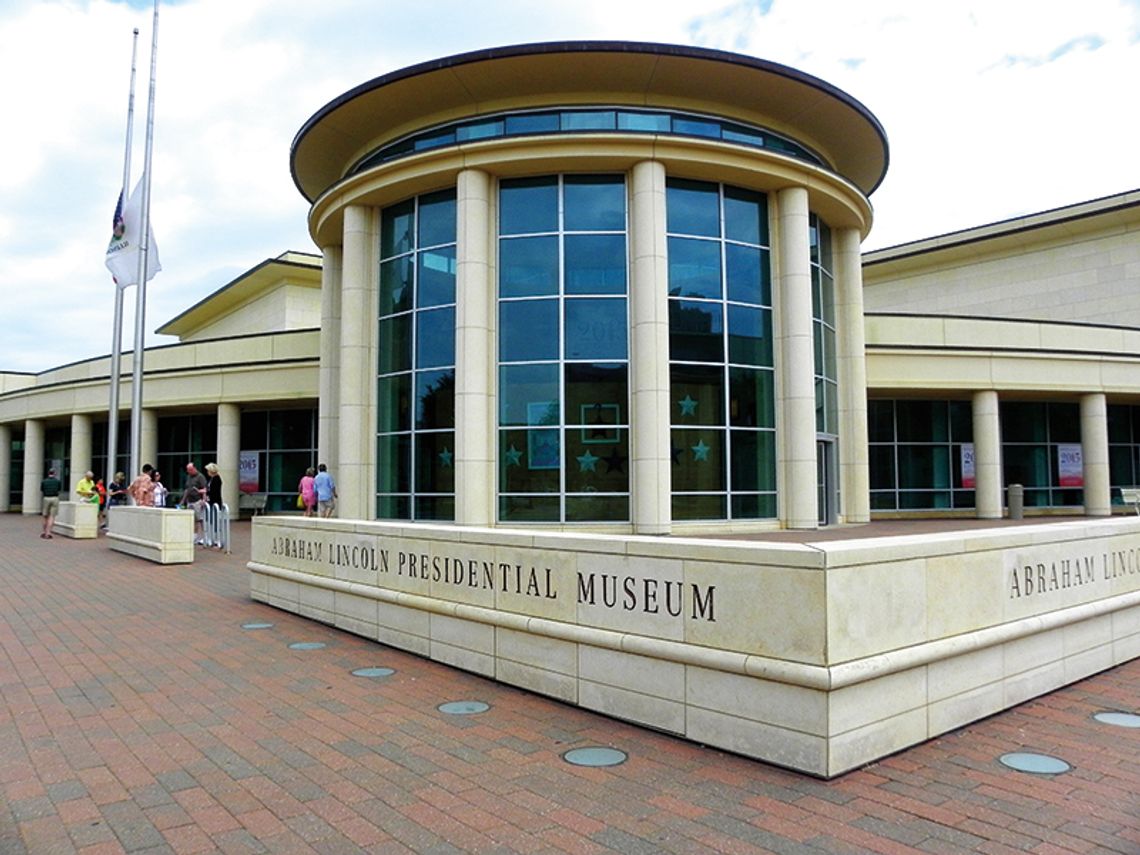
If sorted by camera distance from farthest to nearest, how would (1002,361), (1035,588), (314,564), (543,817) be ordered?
(1002,361) → (314,564) → (1035,588) → (543,817)

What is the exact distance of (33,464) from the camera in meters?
36.9

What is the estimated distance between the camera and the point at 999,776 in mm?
4949

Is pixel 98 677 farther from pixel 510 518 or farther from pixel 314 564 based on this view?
pixel 510 518

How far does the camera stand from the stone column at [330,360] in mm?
23016

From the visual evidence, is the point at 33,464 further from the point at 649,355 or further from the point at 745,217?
the point at 745,217

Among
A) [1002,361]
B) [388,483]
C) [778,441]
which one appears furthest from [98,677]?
[1002,361]

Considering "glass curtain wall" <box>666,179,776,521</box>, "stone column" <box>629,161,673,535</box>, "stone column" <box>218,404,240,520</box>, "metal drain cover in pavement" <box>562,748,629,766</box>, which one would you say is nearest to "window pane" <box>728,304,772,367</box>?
"glass curtain wall" <box>666,179,776,521</box>

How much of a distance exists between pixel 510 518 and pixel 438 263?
625 cm

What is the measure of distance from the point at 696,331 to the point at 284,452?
18.5 m

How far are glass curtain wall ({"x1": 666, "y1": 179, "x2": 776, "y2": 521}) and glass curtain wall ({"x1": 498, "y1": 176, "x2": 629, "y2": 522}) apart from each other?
4.08 ft

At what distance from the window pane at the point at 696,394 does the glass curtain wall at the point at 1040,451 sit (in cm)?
1568

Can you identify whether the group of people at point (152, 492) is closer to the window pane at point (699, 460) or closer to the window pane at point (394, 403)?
the window pane at point (394, 403)

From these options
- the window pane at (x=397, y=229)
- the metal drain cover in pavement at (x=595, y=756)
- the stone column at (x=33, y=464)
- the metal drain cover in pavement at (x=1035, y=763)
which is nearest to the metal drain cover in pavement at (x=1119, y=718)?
the metal drain cover in pavement at (x=1035, y=763)

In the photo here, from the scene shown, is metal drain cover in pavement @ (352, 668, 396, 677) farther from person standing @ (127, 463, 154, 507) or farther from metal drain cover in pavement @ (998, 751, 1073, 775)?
person standing @ (127, 463, 154, 507)
